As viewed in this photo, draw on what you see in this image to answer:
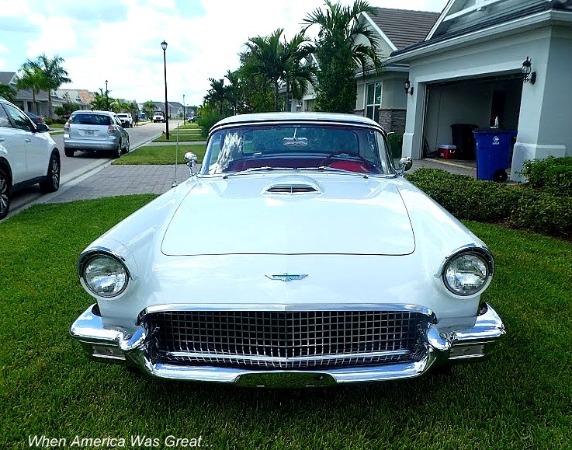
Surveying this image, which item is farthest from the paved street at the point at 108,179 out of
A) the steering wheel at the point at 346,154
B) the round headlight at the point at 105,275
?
the round headlight at the point at 105,275

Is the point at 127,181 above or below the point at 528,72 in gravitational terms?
below

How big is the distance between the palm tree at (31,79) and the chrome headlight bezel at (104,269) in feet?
186

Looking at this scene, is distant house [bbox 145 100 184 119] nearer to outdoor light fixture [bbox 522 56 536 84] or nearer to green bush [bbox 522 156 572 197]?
outdoor light fixture [bbox 522 56 536 84]

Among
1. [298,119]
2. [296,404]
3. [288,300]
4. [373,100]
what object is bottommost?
[296,404]

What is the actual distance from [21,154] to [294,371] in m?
6.81

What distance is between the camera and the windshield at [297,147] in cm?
370

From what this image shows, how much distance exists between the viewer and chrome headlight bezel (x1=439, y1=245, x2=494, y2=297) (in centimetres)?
223

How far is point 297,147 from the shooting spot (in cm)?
380

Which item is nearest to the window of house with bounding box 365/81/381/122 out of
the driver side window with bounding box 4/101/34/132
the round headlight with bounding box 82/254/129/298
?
the driver side window with bounding box 4/101/34/132

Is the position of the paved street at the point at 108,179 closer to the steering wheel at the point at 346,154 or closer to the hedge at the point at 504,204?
the steering wheel at the point at 346,154

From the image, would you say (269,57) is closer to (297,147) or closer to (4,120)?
(4,120)

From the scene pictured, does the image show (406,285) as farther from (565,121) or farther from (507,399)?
(565,121)

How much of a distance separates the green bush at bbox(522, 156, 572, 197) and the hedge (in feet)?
0.56

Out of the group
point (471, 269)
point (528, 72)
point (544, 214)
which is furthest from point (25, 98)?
point (471, 269)
